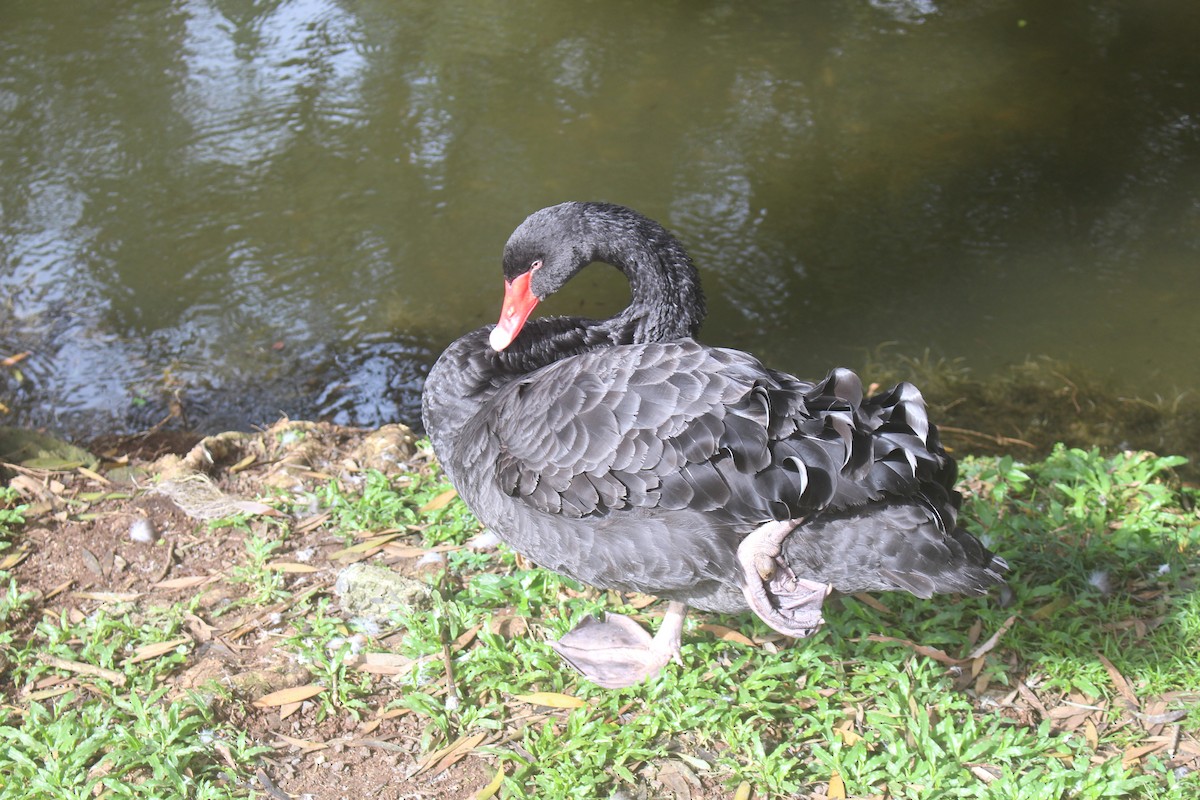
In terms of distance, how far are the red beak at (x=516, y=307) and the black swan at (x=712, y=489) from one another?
298 millimetres

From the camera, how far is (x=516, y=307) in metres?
3.18

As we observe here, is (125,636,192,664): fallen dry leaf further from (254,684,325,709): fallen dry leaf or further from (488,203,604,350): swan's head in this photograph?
(488,203,604,350): swan's head

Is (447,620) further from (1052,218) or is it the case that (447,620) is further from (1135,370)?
(1052,218)

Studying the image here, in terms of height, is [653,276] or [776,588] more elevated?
[653,276]

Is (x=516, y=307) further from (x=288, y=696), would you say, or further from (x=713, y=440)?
(x=288, y=696)

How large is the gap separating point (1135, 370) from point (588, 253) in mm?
3453

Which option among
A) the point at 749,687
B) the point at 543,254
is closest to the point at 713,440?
the point at 749,687

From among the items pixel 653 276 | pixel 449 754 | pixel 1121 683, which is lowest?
pixel 449 754

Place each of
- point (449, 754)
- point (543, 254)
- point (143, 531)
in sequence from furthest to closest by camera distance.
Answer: point (143, 531) → point (543, 254) → point (449, 754)

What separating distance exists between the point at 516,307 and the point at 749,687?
1407 mm

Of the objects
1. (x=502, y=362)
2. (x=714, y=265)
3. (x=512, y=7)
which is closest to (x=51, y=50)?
(x=512, y=7)

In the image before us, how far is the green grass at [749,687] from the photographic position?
8.29 ft

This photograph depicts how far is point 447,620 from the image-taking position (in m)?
3.01

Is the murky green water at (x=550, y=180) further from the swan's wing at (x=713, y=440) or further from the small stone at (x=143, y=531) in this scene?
the swan's wing at (x=713, y=440)
